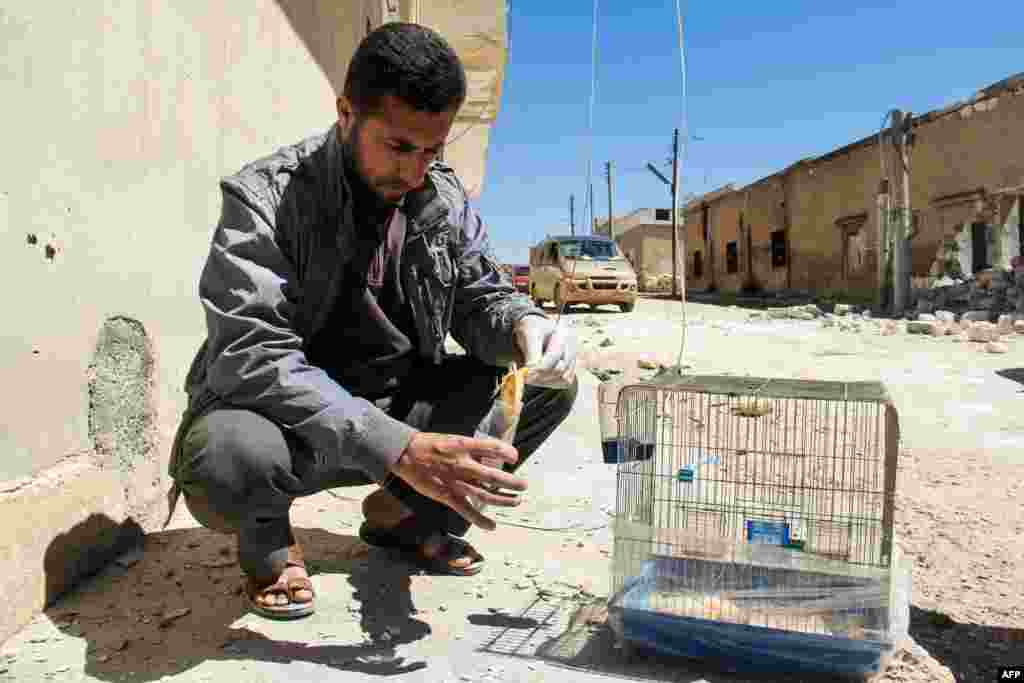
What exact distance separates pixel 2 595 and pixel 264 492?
0.59m

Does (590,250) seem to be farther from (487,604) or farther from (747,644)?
(747,644)

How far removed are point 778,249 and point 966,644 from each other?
22.2m

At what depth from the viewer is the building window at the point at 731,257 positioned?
2720 cm

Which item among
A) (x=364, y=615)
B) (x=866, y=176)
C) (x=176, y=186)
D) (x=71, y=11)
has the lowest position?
(x=364, y=615)

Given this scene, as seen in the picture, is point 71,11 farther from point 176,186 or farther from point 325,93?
point 325,93

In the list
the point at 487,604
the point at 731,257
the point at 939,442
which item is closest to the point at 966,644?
the point at 487,604

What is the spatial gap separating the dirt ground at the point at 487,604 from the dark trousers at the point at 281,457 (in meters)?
0.20

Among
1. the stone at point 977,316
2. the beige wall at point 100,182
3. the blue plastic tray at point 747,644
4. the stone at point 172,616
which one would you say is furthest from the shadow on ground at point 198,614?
the stone at point 977,316

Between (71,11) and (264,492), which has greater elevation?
(71,11)

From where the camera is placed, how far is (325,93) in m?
5.30

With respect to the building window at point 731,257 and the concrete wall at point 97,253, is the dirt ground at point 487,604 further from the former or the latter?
the building window at point 731,257

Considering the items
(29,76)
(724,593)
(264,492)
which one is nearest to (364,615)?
(264,492)

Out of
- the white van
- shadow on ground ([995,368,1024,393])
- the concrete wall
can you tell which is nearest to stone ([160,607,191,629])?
the concrete wall

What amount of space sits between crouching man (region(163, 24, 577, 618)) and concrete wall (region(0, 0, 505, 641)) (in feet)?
1.10
